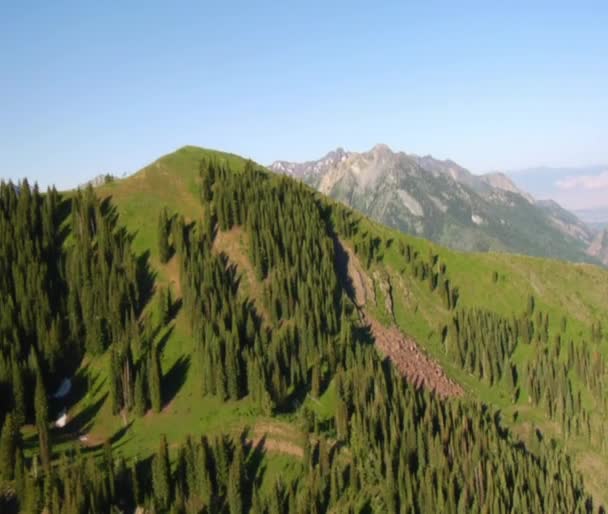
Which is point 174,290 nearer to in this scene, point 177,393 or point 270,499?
point 177,393

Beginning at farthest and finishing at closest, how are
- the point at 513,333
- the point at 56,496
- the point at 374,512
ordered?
the point at 513,333 < the point at 374,512 < the point at 56,496

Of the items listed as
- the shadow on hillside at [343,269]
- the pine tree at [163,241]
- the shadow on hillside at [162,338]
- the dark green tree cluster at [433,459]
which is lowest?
the dark green tree cluster at [433,459]

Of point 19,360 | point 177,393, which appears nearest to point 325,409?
point 177,393

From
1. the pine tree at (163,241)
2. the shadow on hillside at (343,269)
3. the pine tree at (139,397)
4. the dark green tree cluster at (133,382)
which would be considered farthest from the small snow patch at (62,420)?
the shadow on hillside at (343,269)

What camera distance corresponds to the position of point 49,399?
102m

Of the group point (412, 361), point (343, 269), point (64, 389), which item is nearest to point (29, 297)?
point (64, 389)

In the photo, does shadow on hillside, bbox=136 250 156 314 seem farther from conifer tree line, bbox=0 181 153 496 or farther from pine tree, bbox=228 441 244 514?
pine tree, bbox=228 441 244 514

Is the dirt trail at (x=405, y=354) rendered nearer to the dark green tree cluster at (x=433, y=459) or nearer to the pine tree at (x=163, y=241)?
the dark green tree cluster at (x=433, y=459)

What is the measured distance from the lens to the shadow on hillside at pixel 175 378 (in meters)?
104

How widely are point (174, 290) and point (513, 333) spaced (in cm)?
9343

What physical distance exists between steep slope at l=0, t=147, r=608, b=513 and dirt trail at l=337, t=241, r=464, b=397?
1.89ft

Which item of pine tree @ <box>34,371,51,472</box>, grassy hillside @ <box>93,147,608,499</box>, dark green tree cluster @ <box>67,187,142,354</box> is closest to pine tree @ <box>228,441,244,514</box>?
grassy hillside @ <box>93,147,608,499</box>

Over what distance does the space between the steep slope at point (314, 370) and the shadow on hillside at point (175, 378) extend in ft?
1.31

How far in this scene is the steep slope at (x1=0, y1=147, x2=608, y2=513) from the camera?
88.6m
